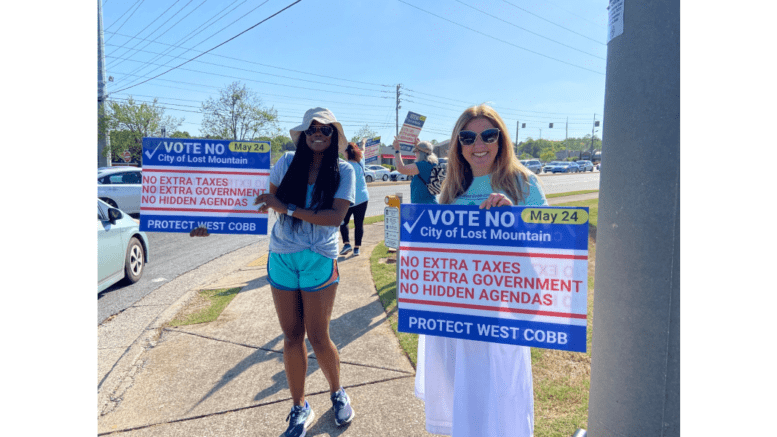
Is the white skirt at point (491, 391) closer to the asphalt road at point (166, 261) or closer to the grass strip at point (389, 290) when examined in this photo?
the grass strip at point (389, 290)

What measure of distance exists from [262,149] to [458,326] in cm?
178

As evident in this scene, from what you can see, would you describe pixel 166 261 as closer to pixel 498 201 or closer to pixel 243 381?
pixel 243 381

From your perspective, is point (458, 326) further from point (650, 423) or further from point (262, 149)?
point (262, 149)

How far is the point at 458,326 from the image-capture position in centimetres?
196

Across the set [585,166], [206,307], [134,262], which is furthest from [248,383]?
[585,166]

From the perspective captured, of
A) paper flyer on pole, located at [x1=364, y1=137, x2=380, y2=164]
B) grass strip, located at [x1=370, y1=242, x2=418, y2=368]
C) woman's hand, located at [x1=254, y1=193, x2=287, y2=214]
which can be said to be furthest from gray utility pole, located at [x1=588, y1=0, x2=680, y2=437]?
paper flyer on pole, located at [x1=364, y1=137, x2=380, y2=164]

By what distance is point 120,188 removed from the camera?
1309 centimetres

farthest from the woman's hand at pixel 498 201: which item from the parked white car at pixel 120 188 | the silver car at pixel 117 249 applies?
the parked white car at pixel 120 188

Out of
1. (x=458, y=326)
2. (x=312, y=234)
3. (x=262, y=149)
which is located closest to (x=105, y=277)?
(x=262, y=149)

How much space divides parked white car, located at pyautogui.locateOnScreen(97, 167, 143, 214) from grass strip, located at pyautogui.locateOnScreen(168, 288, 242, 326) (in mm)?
9278

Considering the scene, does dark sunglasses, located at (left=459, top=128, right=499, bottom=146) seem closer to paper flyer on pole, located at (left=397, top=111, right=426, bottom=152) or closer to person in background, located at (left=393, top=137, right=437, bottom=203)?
person in background, located at (left=393, top=137, right=437, bottom=203)

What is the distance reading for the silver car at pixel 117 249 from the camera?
554cm

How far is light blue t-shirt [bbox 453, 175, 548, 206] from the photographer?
6.49 feet

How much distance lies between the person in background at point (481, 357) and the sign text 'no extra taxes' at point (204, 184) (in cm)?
135
